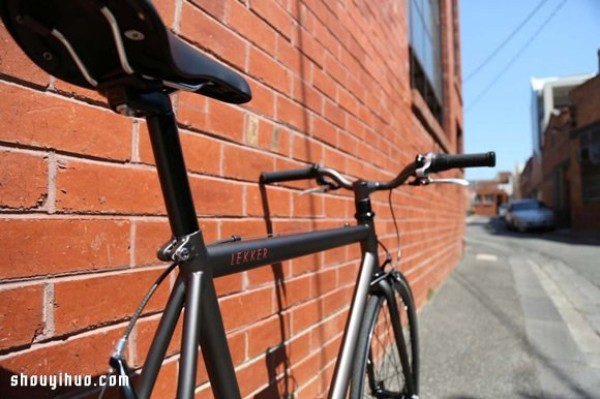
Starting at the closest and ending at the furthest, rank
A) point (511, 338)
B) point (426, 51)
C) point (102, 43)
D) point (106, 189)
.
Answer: point (102, 43)
point (106, 189)
point (511, 338)
point (426, 51)

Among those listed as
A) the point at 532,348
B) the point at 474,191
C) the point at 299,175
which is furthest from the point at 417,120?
the point at 474,191

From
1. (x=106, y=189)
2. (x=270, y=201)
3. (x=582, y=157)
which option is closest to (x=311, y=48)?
(x=270, y=201)

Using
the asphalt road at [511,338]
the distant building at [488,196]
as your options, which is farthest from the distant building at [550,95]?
the asphalt road at [511,338]

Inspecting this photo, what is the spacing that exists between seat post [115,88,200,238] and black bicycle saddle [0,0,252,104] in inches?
1.2

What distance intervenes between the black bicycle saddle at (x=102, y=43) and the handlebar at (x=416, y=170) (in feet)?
3.31

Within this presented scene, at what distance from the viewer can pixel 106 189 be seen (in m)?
1.33

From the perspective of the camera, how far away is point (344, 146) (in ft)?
10.2

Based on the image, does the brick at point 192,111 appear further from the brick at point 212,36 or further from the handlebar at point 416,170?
the handlebar at point 416,170

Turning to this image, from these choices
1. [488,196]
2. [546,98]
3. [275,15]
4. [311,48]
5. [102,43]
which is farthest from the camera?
[488,196]

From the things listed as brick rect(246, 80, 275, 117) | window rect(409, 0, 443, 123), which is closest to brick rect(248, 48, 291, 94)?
brick rect(246, 80, 275, 117)

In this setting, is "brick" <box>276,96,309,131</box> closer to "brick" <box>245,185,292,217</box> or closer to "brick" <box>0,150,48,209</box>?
"brick" <box>245,185,292,217</box>

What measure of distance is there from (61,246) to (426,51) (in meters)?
6.69

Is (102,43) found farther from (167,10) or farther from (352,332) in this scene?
(352,332)

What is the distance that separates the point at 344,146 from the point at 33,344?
225 cm
